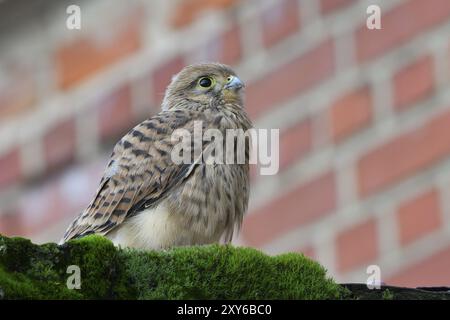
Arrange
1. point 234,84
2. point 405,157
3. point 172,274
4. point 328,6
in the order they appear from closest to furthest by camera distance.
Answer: point 172,274 → point 234,84 → point 405,157 → point 328,6

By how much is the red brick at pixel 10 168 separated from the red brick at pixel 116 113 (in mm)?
372

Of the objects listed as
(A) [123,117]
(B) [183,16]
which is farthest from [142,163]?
(B) [183,16]

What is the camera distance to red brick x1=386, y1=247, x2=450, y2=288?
17.6 feet

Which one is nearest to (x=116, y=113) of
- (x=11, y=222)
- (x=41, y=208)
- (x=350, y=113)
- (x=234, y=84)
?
(x=41, y=208)

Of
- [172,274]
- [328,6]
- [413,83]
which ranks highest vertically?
[328,6]

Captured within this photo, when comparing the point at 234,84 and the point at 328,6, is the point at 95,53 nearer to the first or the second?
the point at 328,6

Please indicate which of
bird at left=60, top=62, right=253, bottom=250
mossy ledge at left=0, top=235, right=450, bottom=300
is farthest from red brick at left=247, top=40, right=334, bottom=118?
mossy ledge at left=0, top=235, right=450, bottom=300

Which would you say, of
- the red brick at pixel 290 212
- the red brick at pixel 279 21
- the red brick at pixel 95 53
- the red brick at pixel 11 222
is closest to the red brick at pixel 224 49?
the red brick at pixel 279 21

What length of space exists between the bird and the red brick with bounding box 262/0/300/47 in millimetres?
1236

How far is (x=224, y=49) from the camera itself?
5.73m

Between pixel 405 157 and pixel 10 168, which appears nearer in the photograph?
pixel 405 157

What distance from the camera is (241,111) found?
4.70 meters

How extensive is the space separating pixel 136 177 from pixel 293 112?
1.44m

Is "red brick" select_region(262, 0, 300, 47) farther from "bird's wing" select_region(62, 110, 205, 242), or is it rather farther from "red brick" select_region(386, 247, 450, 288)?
"bird's wing" select_region(62, 110, 205, 242)
